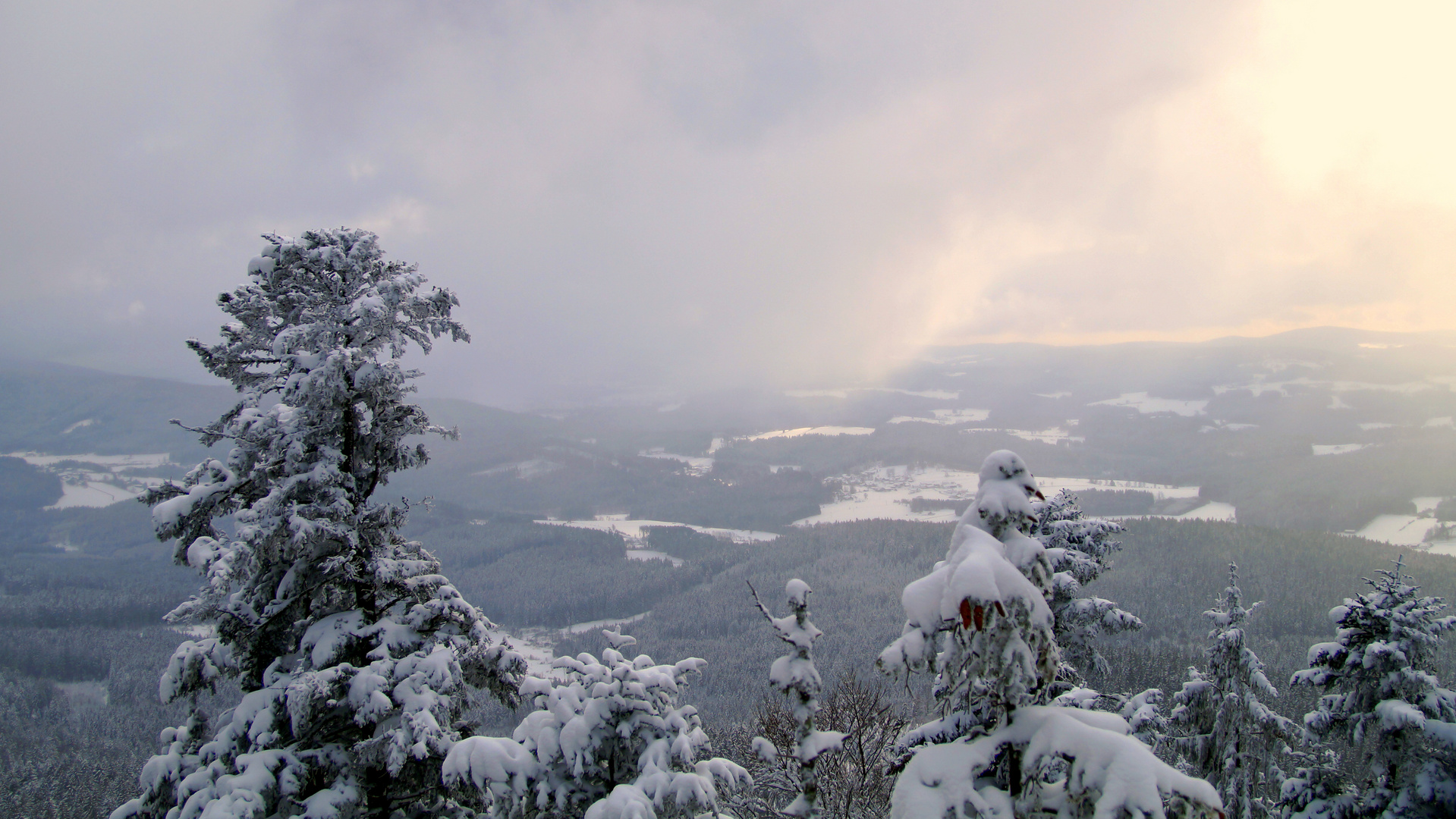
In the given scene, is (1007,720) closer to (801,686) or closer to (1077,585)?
(801,686)

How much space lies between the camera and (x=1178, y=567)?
135 metres

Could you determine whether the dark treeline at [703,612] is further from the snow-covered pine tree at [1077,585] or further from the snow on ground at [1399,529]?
the snow-covered pine tree at [1077,585]

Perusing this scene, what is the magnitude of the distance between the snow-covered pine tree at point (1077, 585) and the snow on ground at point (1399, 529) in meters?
218

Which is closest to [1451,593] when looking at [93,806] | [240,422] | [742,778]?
[742,778]

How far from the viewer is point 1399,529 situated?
602 ft

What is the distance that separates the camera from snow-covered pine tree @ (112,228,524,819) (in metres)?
9.95

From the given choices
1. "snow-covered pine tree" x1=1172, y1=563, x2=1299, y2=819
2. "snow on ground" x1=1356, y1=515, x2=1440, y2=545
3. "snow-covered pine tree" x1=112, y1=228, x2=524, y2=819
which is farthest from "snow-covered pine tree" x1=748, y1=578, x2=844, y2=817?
"snow on ground" x1=1356, y1=515, x2=1440, y2=545

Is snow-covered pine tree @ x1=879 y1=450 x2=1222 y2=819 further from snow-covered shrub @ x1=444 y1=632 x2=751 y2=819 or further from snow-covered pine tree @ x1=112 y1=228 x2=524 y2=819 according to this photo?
snow-covered pine tree @ x1=112 y1=228 x2=524 y2=819

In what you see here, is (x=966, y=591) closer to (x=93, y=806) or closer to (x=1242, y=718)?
(x=1242, y=718)

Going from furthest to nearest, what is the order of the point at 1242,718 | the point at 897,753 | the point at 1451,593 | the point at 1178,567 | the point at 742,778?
the point at 1178,567
the point at 1451,593
the point at 1242,718
the point at 742,778
the point at 897,753

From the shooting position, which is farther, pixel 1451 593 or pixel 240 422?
pixel 1451 593

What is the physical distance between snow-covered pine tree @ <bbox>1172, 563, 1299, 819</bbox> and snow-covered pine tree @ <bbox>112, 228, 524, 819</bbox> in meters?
18.2

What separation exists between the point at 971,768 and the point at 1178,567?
161 meters

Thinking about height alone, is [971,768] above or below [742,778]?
above
